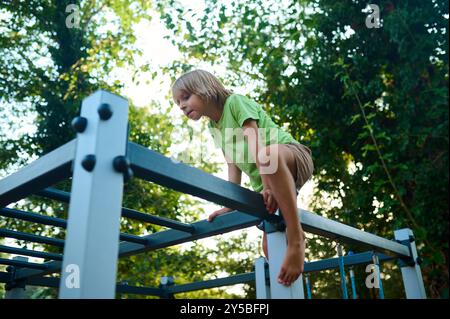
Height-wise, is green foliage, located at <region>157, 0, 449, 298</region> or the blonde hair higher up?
green foliage, located at <region>157, 0, 449, 298</region>

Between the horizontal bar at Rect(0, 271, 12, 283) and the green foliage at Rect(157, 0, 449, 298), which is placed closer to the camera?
the horizontal bar at Rect(0, 271, 12, 283)

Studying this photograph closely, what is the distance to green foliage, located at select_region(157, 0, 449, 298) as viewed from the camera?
3715mm

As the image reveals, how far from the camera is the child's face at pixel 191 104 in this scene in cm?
167

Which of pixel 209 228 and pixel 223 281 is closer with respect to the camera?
pixel 209 228

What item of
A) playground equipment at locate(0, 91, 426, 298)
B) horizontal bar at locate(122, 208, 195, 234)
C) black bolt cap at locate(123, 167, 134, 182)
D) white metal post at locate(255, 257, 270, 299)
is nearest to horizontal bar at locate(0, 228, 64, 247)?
playground equipment at locate(0, 91, 426, 298)

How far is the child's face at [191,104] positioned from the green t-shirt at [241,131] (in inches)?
3.6

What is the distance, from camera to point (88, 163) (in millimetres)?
841

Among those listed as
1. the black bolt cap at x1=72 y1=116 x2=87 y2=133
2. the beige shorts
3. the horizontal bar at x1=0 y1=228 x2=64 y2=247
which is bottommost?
the black bolt cap at x1=72 y1=116 x2=87 y2=133

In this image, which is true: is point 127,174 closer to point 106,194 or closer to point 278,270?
point 106,194

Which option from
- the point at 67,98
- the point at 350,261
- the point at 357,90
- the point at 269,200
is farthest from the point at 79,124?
the point at 67,98

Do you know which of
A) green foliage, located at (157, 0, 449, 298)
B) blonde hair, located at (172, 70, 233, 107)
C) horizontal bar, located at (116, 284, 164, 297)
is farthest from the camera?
green foliage, located at (157, 0, 449, 298)

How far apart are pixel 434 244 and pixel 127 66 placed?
15.0ft

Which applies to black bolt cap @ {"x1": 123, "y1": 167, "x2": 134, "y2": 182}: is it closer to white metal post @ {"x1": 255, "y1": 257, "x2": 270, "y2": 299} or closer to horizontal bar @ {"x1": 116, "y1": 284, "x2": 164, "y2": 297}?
white metal post @ {"x1": 255, "y1": 257, "x2": 270, "y2": 299}

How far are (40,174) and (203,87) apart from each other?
803mm
